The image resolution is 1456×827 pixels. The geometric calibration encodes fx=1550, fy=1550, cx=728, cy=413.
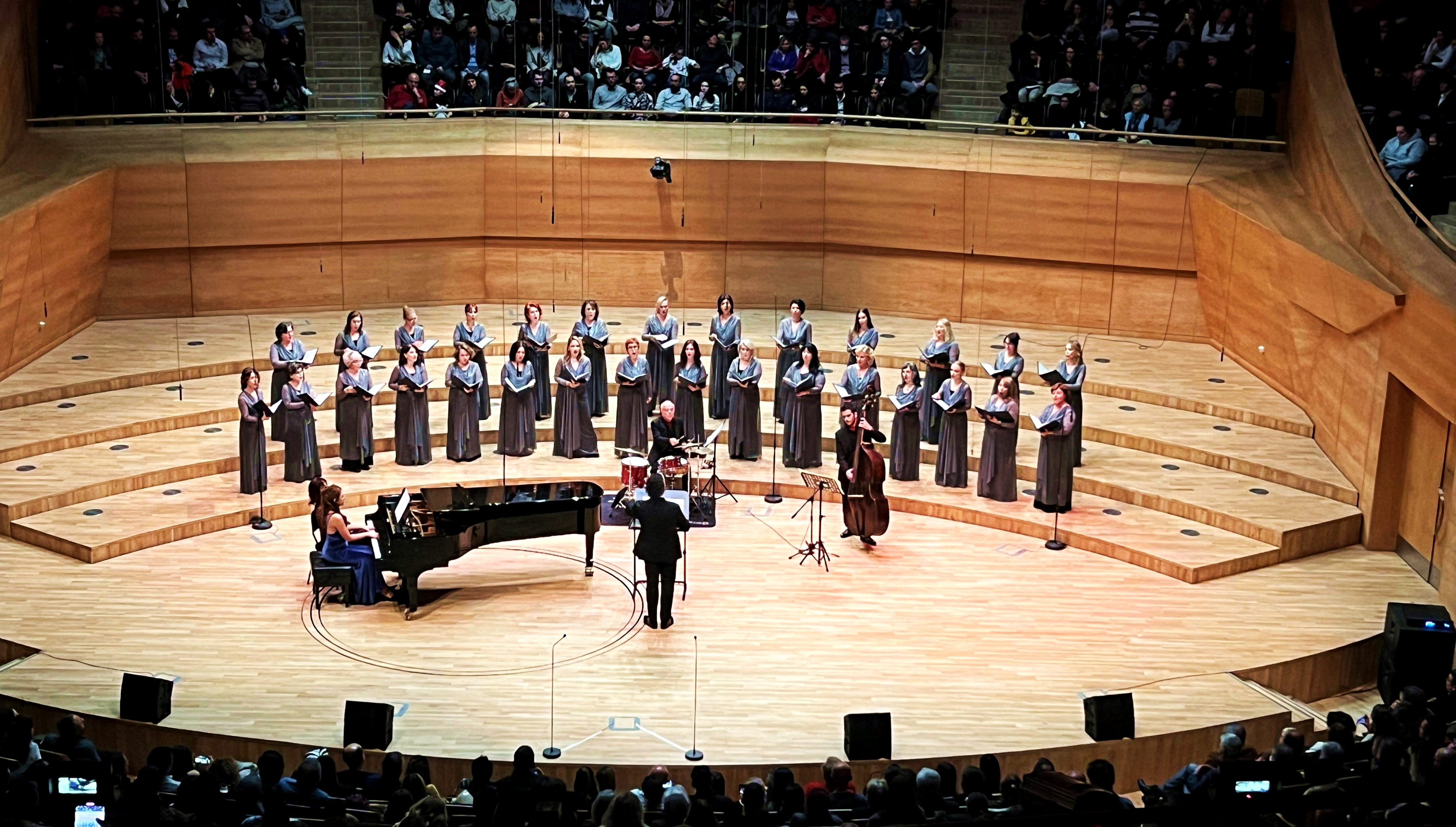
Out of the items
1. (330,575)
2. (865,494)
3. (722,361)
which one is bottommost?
(330,575)

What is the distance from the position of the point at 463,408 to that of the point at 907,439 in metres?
3.52

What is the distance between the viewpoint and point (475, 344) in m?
12.6

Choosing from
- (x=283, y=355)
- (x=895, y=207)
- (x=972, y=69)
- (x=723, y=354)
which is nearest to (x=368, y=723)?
(x=283, y=355)

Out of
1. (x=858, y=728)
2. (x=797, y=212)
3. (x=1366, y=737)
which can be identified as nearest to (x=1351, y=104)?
(x=797, y=212)

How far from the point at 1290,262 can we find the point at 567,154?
6.90 metres

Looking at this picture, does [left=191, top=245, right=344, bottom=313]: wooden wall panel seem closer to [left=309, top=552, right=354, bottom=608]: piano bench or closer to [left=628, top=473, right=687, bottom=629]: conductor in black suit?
[left=309, top=552, right=354, bottom=608]: piano bench

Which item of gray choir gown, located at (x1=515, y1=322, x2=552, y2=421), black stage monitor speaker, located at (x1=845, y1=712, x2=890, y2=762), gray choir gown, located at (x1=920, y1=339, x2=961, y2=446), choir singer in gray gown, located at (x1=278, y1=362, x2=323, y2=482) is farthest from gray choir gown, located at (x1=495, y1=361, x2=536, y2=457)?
black stage monitor speaker, located at (x1=845, y1=712, x2=890, y2=762)

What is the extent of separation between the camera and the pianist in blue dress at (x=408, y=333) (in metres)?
12.5

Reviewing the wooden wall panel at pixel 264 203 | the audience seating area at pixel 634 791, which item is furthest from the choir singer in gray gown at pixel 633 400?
the audience seating area at pixel 634 791

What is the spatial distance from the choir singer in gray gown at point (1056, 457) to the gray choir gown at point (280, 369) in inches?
224

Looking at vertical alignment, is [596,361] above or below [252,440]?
above

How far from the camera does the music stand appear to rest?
10.6 m

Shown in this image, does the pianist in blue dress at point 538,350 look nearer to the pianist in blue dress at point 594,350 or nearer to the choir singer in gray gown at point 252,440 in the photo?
the pianist in blue dress at point 594,350

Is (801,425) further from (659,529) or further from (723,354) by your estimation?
(659,529)
